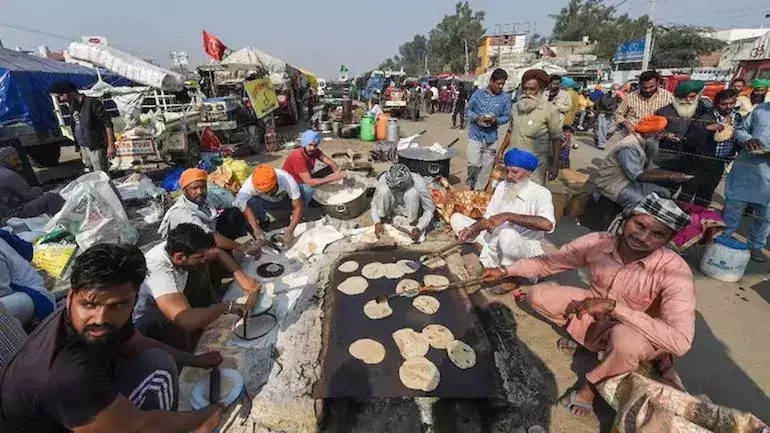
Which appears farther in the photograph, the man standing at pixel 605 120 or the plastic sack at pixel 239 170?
the man standing at pixel 605 120

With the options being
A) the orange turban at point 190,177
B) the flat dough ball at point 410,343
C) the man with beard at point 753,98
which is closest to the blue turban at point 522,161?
the flat dough ball at point 410,343

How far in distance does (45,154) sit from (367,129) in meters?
7.40

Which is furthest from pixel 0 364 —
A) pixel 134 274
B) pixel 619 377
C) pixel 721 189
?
pixel 721 189

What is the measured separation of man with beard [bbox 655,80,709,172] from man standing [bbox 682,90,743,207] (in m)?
0.07

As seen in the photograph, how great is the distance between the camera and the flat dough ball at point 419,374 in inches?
80.4

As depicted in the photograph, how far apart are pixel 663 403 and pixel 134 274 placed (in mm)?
2412

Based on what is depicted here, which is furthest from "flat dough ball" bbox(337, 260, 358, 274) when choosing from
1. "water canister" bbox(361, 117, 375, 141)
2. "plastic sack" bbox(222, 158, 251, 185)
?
"water canister" bbox(361, 117, 375, 141)

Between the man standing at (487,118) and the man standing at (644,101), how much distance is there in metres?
1.37

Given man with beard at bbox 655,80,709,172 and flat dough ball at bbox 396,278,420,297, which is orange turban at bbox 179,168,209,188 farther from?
man with beard at bbox 655,80,709,172

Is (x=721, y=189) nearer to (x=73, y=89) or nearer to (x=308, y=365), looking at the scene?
(x=308, y=365)

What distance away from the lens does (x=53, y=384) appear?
1.19 meters

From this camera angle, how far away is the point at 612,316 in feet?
6.86

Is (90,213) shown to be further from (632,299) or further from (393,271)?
(632,299)

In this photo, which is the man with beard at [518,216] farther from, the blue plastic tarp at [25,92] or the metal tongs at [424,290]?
the blue plastic tarp at [25,92]
